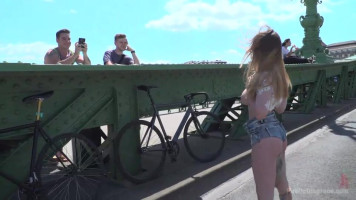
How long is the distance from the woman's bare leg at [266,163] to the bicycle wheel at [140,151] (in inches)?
87.7

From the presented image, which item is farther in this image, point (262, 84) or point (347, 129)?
point (347, 129)

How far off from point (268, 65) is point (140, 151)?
106 inches

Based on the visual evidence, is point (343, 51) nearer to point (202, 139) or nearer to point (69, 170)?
point (202, 139)

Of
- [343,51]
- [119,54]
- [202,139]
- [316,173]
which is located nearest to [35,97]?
[119,54]

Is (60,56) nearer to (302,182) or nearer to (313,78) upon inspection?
(302,182)

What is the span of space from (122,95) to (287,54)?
336 inches

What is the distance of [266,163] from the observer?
2711 millimetres

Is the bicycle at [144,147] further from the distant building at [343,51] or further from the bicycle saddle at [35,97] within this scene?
the distant building at [343,51]

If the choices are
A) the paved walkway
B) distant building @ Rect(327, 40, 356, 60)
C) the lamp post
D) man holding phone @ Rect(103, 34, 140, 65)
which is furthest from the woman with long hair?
distant building @ Rect(327, 40, 356, 60)

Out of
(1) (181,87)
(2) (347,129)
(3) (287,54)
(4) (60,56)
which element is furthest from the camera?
(3) (287,54)

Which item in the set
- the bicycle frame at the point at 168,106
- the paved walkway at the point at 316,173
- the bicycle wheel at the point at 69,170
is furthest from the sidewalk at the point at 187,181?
the bicycle frame at the point at 168,106

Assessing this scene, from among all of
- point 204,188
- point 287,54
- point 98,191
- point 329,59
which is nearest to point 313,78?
point 287,54

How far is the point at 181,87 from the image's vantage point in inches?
227

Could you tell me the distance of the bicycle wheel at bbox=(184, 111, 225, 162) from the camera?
19.0ft
